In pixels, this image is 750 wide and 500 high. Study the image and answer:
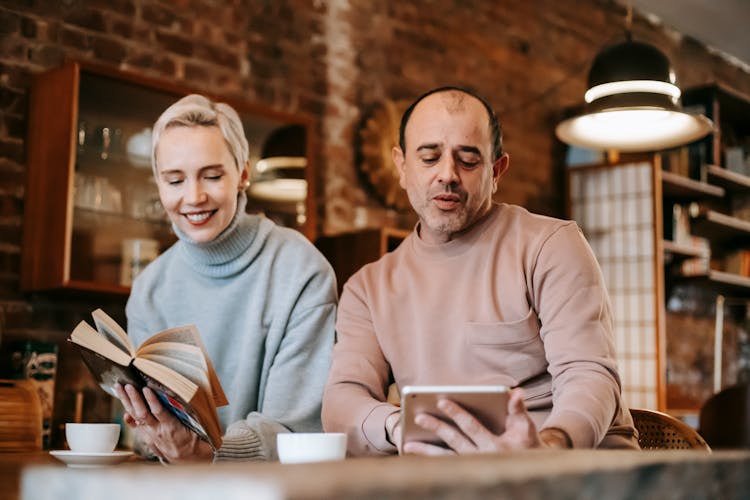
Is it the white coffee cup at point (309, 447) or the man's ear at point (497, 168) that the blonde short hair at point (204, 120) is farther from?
the white coffee cup at point (309, 447)

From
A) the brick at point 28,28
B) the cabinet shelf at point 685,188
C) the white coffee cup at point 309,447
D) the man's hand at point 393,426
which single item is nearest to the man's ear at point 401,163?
the man's hand at point 393,426

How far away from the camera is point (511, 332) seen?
5.97 ft

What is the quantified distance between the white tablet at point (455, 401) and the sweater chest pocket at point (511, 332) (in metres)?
0.45

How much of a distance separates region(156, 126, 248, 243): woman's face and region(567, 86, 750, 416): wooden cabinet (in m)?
3.46

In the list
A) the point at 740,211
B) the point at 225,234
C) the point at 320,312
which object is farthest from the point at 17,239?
the point at 740,211

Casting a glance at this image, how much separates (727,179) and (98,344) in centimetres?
520

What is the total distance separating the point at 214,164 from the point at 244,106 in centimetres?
140

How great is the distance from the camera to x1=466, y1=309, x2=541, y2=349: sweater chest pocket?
1.82 metres

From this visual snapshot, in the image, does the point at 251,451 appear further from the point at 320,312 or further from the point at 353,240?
the point at 353,240

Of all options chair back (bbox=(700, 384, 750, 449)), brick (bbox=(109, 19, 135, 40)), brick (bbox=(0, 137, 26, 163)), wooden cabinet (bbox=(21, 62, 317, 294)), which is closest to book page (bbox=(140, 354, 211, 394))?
wooden cabinet (bbox=(21, 62, 317, 294))

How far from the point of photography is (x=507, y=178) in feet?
16.6

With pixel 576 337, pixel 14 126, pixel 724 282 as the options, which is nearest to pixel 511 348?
pixel 576 337

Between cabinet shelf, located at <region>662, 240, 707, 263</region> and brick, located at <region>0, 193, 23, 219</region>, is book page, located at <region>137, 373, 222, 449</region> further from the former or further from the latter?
cabinet shelf, located at <region>662, 240, 707, 263</region>

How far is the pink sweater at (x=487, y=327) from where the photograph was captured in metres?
1.70
